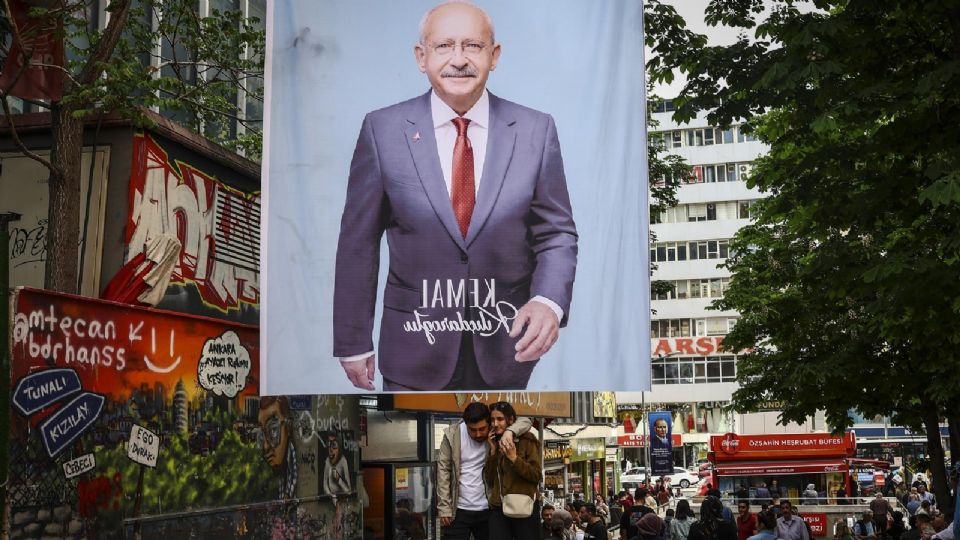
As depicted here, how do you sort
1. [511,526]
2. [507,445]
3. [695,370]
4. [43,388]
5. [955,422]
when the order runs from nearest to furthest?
[507,445]
[511,526]
[43,388]
[955,422]
[695,370]

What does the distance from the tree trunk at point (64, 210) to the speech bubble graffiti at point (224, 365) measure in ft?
4.80

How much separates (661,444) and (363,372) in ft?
98.5

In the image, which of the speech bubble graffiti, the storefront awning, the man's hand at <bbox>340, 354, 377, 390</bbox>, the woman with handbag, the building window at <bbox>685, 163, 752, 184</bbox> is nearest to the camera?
the woman with handbag

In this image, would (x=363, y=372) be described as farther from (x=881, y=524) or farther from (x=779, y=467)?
(x=779, y=467)

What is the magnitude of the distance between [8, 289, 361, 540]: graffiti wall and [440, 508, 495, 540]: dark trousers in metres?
3.37

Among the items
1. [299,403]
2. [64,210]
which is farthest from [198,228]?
[299,403]

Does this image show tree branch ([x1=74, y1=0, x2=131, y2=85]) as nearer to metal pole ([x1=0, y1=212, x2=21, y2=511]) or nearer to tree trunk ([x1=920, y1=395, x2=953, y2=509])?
metal pole ([x1=0, y1=212, x2=21, y2=511])

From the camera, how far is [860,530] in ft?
74.2

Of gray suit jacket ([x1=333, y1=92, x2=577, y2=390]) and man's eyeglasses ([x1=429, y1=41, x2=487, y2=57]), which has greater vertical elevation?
man's eyeglasses ([x1=429, y1=41, x2=487, y2=57])

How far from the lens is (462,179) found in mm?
9227

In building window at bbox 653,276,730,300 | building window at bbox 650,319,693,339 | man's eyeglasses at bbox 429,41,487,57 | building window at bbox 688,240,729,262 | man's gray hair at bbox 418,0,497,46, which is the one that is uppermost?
building window at bbox 688,240,729,262

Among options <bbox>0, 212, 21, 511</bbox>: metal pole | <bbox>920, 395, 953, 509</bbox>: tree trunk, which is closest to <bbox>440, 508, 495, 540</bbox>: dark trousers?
<bbox>0, 212, 21, 511</bbox>: metal pole

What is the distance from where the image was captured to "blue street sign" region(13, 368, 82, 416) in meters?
8.80

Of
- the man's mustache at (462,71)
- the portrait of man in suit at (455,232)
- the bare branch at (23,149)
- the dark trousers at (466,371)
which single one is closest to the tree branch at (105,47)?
the bare branch at (23,149)
